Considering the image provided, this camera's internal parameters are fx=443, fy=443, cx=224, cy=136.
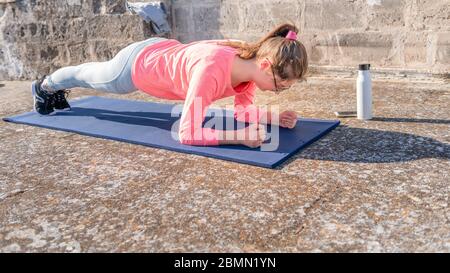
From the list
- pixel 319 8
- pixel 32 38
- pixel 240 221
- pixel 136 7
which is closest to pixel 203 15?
pixel 136 7

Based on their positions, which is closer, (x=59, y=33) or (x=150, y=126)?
(x=150, y=126)

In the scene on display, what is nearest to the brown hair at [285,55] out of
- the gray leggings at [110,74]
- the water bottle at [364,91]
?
the water bottle at [364,91]

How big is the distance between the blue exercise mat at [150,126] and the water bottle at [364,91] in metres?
0.17

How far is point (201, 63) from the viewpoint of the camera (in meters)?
1.86

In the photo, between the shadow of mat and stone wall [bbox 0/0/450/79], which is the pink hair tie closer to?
the shadow of mat

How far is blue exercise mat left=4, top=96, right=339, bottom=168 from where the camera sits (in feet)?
5.91

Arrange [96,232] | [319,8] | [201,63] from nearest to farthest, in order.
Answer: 1. [96,232]
2. [201,63]
3. [319,8]

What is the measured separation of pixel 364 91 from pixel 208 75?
0.84m

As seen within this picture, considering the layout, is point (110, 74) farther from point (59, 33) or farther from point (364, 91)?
point (59, 33)

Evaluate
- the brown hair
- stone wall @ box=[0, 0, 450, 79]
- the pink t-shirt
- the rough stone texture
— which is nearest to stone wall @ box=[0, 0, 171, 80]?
stone wall @ box=[0, 0, 450, 79]

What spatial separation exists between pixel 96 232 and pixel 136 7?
9.13 ft

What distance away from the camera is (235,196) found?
1.46 meters

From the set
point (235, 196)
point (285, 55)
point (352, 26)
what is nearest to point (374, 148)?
point (285, 55)
